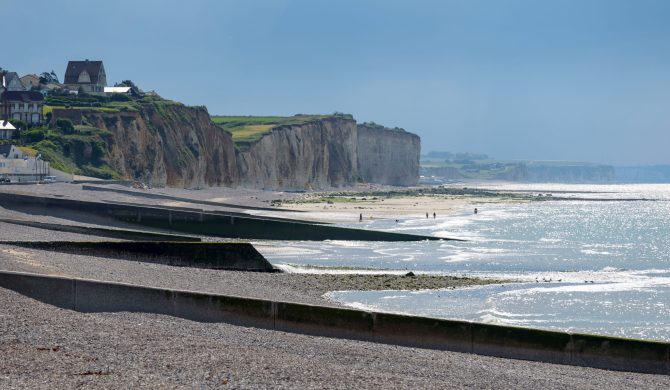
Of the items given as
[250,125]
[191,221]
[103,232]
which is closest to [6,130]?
[191,221]

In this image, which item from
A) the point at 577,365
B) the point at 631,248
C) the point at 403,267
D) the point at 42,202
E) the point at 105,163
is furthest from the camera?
the point at 105,163

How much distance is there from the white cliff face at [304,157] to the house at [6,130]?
45.6 m

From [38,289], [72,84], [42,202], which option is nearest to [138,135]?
[72,84]

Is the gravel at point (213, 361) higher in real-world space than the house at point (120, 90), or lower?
lower

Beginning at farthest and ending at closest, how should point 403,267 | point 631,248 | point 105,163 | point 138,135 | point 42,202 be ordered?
point 138,135, point 105,163, point 631,248, point 42,202, point 403,267

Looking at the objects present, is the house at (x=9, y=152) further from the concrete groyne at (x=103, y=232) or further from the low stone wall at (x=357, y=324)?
the low stone wall at (x=357, y=324)

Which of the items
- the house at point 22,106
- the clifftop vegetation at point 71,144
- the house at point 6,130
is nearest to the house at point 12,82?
the clifftop vegetation at point 71,144

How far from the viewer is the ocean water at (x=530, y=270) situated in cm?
2627

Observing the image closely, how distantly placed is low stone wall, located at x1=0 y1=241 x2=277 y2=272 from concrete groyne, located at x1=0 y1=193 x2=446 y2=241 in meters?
15.7

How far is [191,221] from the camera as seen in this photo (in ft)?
155

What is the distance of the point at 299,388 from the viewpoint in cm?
1268

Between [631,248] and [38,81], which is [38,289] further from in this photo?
[38,81]

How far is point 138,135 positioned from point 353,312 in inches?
3242

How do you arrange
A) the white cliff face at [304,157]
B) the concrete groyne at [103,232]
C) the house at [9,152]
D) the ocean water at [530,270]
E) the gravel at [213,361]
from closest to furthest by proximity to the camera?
the gravel at [213,361], the ocean water at [530,270], the concrete groyne at [103,232], the house at [9,152], the white cliff face at [304,157]
